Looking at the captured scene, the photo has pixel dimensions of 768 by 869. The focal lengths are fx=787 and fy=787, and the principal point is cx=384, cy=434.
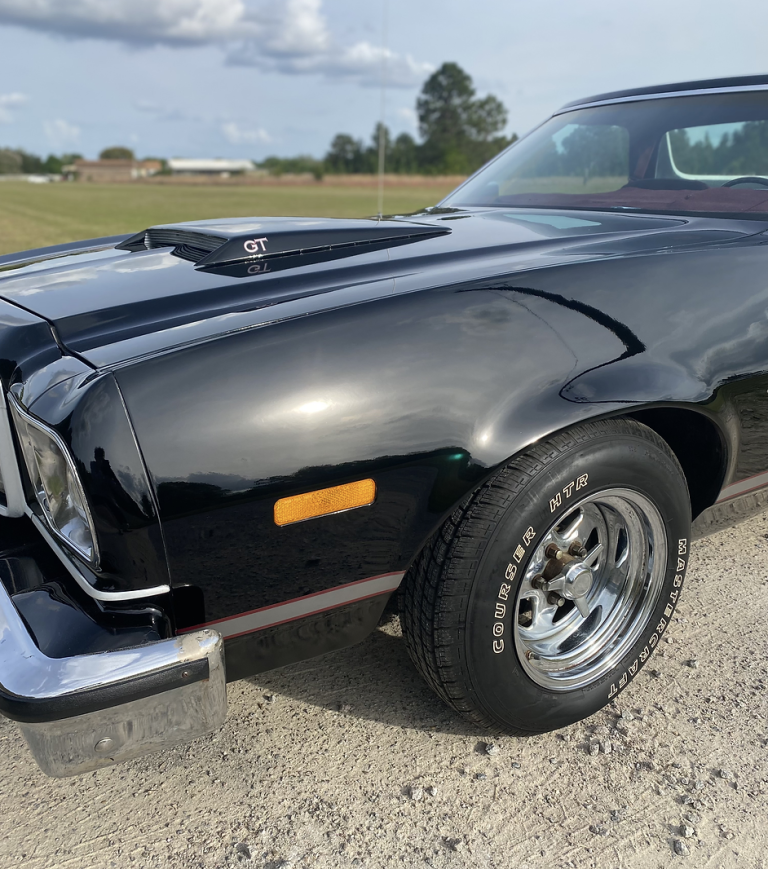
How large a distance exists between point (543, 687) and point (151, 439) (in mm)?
1142

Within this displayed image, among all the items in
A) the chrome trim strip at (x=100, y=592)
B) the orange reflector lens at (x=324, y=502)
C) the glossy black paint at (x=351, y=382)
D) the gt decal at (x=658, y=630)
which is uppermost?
Result: the glossy black paint at (x=351, y=382)

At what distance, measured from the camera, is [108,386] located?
142cm

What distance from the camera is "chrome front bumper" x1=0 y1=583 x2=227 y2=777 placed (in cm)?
137

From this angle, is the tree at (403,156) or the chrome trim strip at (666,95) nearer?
the chrome trim strip at (666,95)

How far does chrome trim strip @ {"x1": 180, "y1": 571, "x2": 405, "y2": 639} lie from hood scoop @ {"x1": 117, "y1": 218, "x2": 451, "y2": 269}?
33.3 inches

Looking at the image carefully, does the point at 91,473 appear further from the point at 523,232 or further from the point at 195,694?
the point at 523,232

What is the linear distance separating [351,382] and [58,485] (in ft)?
2.00

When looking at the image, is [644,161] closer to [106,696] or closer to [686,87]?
[686,87]

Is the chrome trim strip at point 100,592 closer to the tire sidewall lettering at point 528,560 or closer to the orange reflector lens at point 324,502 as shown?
the orange reflector lens at point 324,502

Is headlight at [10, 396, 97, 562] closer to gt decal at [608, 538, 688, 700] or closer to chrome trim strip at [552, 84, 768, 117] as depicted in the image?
gt decal at [608, 538, 688, 700]

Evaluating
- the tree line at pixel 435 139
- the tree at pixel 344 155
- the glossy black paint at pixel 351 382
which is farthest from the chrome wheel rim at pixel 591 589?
the tree at pixel 344 155

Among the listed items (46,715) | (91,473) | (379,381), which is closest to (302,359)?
(379,381)

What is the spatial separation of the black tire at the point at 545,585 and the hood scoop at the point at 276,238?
82cm

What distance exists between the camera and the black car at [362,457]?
1.43 meters
